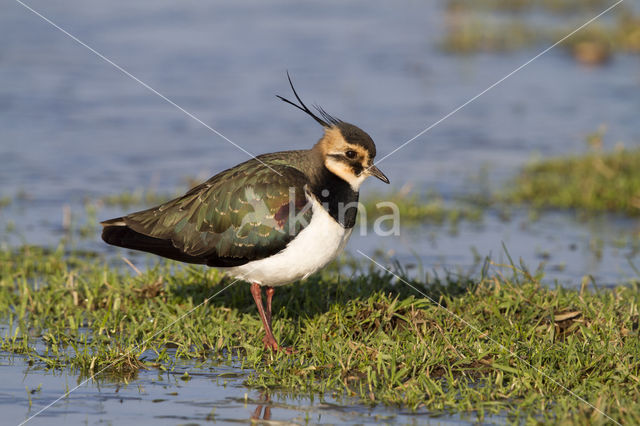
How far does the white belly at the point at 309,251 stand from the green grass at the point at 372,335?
470 millimetres

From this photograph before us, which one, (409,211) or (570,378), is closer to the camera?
(570,378)

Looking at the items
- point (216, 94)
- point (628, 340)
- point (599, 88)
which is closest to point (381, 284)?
point (628, 340)

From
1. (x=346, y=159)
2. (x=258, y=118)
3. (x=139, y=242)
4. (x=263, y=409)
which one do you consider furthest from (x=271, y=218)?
(x=258, y=118)

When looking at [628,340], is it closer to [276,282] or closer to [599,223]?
[276,282]

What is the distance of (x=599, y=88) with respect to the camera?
14.9m

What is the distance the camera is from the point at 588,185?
31.7 ft

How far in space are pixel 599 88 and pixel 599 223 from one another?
6.33 meters

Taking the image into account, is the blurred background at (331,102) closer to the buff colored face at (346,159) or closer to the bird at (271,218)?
the buff colored face at (346,159)

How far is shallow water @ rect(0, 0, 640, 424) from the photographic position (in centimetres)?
554

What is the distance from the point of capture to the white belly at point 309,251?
5.45m

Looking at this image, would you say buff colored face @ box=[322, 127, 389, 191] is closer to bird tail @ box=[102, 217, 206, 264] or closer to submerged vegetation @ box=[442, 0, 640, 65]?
bird tail @ box=[102, 217, 206, 264]

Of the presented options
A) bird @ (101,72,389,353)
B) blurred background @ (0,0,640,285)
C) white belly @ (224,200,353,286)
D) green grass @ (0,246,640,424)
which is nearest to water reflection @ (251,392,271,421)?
green grass @ (0,246,640,424)

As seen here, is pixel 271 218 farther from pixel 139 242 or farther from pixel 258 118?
pixel 258 118

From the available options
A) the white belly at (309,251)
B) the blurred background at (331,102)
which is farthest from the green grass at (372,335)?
the blurred background at (331,102)
